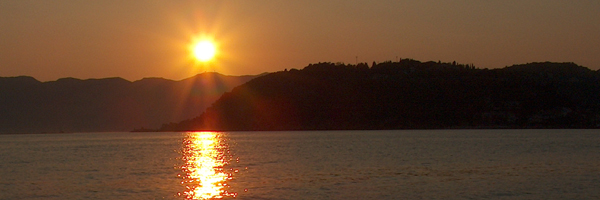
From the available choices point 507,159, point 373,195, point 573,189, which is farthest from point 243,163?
point 573,189

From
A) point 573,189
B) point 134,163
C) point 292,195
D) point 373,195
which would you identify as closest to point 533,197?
point 573,189

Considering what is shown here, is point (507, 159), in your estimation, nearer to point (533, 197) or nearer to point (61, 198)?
point (533, 197)

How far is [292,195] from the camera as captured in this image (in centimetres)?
4116

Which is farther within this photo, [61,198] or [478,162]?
[478,162]

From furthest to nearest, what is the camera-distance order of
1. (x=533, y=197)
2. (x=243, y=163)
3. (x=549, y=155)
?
1. (x=549, y=155)
2. (x=243, y=163)
3. (x=533, y=197)

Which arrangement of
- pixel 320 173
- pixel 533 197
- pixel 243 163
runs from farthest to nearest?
pixel 243 163
pixel 320 173
pixel 533 197

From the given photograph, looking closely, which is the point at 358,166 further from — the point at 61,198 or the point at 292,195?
the point at 61,198

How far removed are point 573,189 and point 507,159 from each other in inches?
1121

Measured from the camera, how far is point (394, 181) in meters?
47.8

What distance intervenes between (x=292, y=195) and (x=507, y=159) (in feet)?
Answer: 118

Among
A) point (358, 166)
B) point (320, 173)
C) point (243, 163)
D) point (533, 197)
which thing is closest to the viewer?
point (533, 197)

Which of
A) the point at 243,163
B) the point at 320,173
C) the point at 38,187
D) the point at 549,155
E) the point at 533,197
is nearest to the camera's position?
A: the point at 533,197

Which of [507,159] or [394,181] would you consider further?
[507,159]

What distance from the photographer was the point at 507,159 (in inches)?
2758
